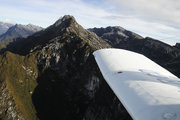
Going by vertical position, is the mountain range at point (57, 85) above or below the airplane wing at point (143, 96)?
below

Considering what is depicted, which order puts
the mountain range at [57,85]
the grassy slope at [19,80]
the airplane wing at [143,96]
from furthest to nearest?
1. the grassy slope at [19,80]
2. the mountain range at [57,85]
3. the airplane wing at [143,96]

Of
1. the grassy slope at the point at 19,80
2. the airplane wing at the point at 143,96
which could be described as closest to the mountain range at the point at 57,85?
the grassy slope at the point at 19,80

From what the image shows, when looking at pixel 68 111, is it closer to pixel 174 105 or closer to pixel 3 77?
pixel 3 77

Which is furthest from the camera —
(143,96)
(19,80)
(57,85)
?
(57,85)

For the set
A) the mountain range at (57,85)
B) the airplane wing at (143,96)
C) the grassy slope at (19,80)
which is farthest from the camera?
the grassy slope at (19,80)

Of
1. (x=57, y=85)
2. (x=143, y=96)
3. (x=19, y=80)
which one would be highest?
(x=143, y=96)

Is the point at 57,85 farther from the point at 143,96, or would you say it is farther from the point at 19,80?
the point at 143,96

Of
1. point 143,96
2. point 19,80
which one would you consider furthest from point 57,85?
point 143,96

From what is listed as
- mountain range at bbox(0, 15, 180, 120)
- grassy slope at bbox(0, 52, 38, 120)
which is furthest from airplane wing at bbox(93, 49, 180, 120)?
grassy slope at bbox(0, 52, 38, 120)

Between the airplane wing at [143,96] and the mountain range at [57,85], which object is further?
the mountain range at [57,85]

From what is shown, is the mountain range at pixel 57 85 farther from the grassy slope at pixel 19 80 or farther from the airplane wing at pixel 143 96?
the airplane wing at pixel 143 96

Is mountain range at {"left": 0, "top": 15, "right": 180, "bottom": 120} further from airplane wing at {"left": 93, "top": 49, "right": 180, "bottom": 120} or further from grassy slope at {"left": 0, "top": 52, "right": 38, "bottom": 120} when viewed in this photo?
airplane wing at {"left": 93, "top": 49, "right": 180, "bottom": 120}
